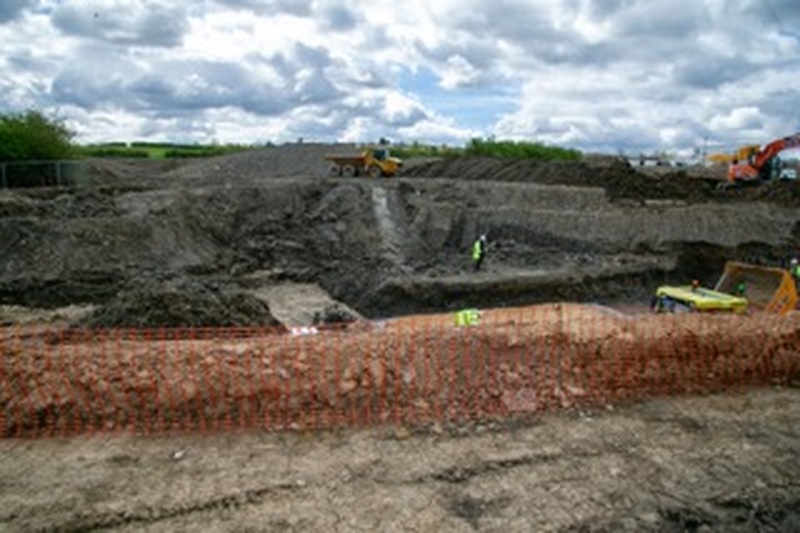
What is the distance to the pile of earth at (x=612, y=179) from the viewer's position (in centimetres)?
2866

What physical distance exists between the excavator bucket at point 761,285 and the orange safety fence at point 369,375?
401 centimetres

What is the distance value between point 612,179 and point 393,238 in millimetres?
11750

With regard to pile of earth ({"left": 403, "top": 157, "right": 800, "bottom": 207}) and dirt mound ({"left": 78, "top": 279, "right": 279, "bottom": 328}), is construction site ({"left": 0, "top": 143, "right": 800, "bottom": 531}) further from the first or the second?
pile of earth ({"left": 403, "top": 157, "right": 800, "bottom": 207})

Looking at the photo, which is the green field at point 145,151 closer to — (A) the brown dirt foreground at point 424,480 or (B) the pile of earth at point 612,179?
(B) the pile of earth at point 612,179

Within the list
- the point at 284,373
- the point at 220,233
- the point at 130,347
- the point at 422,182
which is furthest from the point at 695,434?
the point at 422,182

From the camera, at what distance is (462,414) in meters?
7.82

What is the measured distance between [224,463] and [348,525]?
165 centimetres

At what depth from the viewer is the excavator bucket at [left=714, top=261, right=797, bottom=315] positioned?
1311cm

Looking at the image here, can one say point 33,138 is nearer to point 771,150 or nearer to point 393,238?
point 393,238

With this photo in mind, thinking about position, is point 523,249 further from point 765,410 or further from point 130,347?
point 130,347

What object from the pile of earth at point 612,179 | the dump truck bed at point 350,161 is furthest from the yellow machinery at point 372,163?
the pile of earth at point 612,179

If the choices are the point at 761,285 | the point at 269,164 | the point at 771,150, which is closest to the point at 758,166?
the point at 771,150

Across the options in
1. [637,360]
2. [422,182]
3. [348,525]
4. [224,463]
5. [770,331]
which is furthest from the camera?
[422,182]

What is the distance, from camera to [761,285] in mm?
14508
